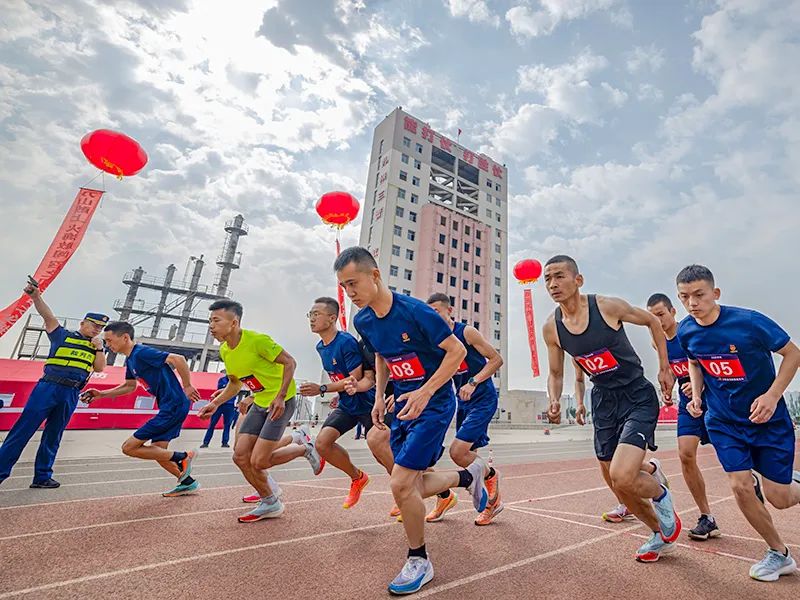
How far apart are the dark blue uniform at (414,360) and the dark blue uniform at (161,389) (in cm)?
330

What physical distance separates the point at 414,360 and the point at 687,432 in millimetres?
3240

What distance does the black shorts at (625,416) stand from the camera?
342 centimetres

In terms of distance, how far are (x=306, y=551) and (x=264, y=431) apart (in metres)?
1.41

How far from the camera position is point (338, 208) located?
10930 mm

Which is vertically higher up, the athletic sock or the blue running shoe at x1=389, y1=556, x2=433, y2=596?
the athletic sock

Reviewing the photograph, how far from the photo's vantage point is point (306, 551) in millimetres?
3293

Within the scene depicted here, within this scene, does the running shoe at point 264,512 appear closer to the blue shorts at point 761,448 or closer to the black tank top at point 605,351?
the black tank top at point 605,351

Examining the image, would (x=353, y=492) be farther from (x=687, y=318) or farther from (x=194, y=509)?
(x=687, y=318)

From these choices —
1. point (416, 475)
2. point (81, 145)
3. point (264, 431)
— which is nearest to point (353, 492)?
point (264, 431)

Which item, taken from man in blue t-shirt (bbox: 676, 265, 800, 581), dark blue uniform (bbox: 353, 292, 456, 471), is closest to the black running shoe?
man in blue t-shirt (bbox: 676, 265, 800, 581)

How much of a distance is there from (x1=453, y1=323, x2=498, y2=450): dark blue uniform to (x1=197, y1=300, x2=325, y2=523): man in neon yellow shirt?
5.99 feet

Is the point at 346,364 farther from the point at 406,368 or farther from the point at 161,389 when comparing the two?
the point at 161,389

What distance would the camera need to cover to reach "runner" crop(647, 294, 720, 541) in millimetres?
3934

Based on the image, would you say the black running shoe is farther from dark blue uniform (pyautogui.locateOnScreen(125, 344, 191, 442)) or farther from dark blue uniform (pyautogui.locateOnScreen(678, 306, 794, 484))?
dark blue uniform (pyautogui.locateOnScreen(125, 344, 191, 442))
